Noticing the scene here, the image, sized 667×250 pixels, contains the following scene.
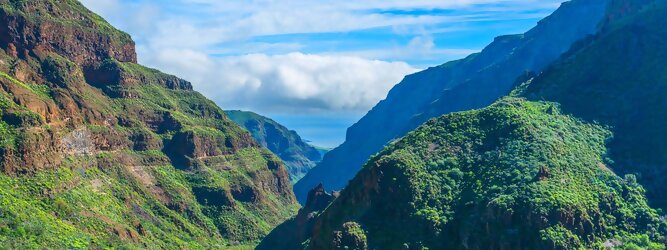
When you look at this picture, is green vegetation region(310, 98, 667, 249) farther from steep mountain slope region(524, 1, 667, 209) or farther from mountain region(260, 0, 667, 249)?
steep mountain slope region(524, 1, 667, 209)

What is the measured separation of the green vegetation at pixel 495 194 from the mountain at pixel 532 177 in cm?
18

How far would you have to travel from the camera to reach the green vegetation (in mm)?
109312

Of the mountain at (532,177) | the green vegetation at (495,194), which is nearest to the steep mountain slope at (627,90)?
the mountain at (532,177)

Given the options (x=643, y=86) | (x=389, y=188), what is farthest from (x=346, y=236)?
(x=643, y=86)

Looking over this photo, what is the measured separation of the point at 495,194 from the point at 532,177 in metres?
7.64

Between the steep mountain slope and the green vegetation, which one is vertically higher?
the steep mountain slope

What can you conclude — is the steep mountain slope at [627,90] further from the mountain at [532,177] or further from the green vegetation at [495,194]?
the green vegetation at [495,194]

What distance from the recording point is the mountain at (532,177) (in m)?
110

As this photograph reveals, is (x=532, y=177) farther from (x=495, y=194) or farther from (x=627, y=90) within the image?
(x=627, y=90)

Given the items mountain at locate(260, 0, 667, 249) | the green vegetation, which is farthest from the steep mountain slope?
the green vegetation

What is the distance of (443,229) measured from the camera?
11369 cm

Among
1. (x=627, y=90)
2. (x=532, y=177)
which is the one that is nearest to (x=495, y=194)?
(x=532, y=177)

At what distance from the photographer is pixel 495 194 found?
11519 cm

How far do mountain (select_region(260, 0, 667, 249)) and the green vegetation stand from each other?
18cm
